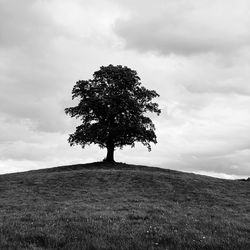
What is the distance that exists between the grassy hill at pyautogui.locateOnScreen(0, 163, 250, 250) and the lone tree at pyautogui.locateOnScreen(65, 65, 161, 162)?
59.0 ft

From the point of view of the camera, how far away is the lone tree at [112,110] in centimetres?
5822

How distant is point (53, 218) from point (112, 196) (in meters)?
14.1

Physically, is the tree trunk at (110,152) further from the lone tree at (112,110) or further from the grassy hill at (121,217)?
the grassy hill at (121,217)

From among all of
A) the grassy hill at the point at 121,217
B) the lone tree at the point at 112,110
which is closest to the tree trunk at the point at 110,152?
the lone tree at the point at 112,110

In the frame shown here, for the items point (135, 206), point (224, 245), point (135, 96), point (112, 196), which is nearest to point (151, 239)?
point (224, 245)

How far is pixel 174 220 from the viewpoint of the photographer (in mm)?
19766

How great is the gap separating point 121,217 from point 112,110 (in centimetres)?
3772

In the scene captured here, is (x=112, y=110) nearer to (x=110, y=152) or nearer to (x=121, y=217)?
(x=110, y=152)

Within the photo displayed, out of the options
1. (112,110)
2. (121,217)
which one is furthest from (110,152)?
(121,217)

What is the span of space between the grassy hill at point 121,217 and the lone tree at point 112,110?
1798cm

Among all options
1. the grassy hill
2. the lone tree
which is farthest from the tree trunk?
the grassy hill

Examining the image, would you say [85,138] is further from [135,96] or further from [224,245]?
[224,245]

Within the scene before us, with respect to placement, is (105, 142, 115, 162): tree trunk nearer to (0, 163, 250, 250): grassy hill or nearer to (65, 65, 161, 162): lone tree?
(65, 65, 161, 162): lone tree

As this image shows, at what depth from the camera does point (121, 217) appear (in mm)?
20375
